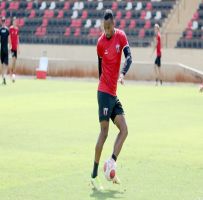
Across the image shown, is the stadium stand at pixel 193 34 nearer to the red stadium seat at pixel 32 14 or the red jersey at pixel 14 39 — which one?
the red jersey at pixel 14 39

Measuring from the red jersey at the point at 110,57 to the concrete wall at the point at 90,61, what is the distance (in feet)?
85.8

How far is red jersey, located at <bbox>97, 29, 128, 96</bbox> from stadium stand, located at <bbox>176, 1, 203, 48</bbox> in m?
29.1

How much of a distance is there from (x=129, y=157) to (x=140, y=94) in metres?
15.3

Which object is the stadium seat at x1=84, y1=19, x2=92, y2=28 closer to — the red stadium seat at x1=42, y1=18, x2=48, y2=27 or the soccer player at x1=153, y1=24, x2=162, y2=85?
the red stadium seat at x1=42, y1=18, x2=48, y2=27

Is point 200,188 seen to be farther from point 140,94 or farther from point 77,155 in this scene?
point 140,94

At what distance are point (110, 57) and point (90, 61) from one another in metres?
28.7

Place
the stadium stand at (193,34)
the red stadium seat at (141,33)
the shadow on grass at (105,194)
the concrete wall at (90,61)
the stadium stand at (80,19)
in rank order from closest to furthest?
the shadow on grass at (105,194)
the concrete wall at (90,61)
the stadium stand at (193,34)
the red stadium seat at (141,33)
the stadium stand at (80,19)

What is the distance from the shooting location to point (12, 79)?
113ft

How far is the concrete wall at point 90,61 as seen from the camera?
1484 inches

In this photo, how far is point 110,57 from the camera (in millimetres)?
10688

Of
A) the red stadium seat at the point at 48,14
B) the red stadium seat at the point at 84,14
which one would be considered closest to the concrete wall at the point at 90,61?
the red stadium seat at the point at 84,14

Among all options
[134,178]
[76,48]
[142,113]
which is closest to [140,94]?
[142,113]

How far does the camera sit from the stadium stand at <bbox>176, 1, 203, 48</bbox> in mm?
39594

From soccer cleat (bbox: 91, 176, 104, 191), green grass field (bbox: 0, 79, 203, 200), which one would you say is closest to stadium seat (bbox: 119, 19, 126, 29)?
green grass field (bbox: 0, 79, 203, 200)
